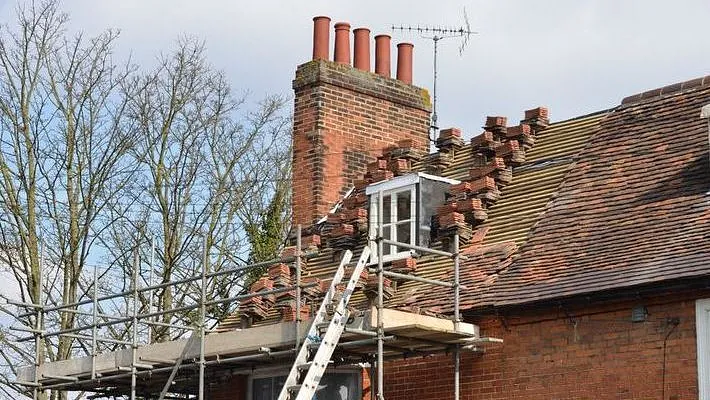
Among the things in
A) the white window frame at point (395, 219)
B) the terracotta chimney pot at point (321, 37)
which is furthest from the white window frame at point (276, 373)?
the terracotta chimney pot at point (321, 37)

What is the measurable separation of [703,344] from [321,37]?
10.7 m

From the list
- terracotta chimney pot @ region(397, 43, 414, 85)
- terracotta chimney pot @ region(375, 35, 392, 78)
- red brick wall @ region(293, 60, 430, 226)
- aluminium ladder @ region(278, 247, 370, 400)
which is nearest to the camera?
aluminium ladder @ region(278, 247, 370, 400)

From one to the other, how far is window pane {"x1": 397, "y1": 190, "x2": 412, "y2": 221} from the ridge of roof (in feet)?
11.0

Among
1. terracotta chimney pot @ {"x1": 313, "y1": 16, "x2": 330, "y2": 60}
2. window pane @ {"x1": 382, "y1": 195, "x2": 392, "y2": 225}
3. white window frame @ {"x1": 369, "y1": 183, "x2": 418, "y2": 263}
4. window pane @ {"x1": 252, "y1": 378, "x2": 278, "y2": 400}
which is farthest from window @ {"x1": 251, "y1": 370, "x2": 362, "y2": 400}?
terracotta chimney pot @ {"x1": 313, "y1": 16, "x2": 330, "y2": 60}

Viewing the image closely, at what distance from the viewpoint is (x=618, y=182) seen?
19.0 meters

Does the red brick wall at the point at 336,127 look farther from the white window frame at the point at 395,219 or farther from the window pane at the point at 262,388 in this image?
the window pane at the point at 262,388

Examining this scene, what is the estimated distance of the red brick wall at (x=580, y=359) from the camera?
53.3ft

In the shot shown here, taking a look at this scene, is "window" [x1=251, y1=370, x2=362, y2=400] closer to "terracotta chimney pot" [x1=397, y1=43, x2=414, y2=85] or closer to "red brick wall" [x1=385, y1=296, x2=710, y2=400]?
"red brick wall" [x1=385, y1=296, x2=710, y2=400]

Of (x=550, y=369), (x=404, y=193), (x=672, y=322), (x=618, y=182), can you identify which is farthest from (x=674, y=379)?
(x=404, y=193)

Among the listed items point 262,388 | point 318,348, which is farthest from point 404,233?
point 318,348

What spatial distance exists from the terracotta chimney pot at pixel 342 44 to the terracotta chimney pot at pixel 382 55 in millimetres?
579

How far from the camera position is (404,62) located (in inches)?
1001

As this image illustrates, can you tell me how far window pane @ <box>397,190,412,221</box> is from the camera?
69.9 feet

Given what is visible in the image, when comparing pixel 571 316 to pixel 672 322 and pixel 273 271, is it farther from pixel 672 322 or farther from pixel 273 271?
pixel 273 271
